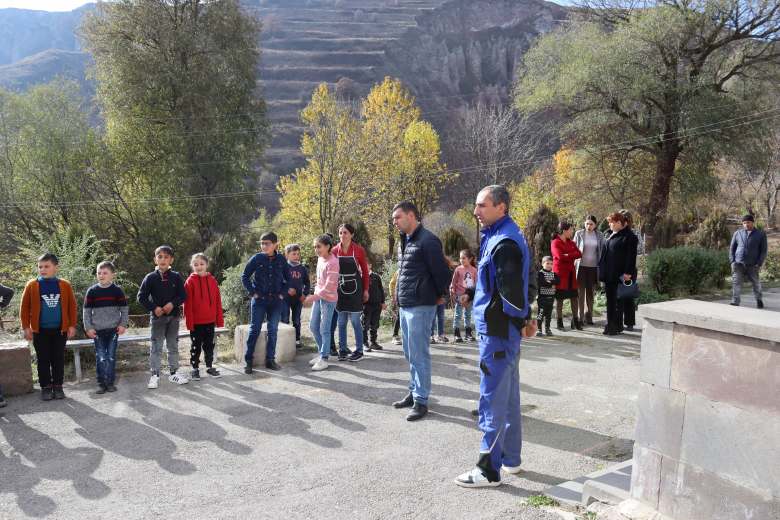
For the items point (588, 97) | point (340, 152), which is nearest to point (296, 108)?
point (340, 152)

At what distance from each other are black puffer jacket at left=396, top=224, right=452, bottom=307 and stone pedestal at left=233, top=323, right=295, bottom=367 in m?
2.71

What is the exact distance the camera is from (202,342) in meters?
7.16

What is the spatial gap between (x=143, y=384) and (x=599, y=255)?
721 cm

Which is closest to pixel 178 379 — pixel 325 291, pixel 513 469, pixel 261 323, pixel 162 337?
pixel 162 337

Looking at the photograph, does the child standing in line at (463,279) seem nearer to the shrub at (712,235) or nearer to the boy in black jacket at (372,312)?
the boy in black jacket at (372,312)

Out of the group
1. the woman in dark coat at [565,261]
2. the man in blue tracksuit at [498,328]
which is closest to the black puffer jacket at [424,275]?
the man in blue tracksuit at [498,328]

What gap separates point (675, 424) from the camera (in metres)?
3.21

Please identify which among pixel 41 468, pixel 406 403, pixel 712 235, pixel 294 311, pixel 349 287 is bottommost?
pixel 41 468

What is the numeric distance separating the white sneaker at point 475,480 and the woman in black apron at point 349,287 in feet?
12.4

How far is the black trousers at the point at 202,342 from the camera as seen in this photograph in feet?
23.1

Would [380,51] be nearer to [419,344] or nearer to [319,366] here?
[319,366]

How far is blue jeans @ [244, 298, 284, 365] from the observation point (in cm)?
721

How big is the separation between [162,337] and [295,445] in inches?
113

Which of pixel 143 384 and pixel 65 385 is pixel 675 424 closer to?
pixel 143 384
